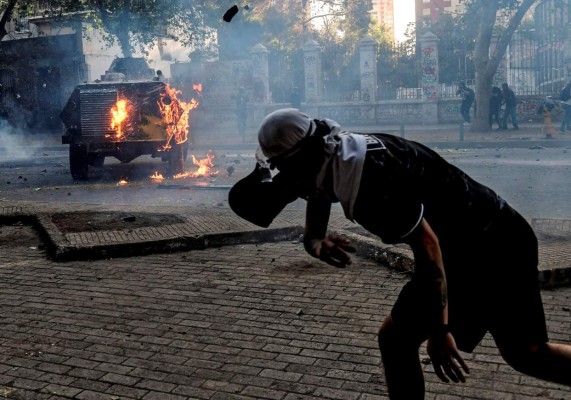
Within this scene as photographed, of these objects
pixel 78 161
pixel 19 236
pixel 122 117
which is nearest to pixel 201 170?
pixel 122 117

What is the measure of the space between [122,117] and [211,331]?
9.76 metres

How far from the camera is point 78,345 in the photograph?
→ 14.0ft

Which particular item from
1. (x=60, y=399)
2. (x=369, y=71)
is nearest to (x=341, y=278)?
(x=60, y=399)

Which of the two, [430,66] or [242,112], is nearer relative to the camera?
[242,112]

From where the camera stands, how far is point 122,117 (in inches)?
533

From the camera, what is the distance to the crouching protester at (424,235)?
2367 millimetres

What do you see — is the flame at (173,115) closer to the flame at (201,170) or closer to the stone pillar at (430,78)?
the flame at (201,170)

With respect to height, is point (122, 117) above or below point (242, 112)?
above

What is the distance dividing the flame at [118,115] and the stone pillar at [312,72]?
16171 mm

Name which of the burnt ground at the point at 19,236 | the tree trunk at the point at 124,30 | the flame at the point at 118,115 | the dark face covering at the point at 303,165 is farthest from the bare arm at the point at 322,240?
the tree trunk at the point at 124,30

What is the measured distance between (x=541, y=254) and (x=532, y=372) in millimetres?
3364

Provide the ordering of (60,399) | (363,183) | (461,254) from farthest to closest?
1. (60,399)
2. (461,254)
3. (363,183)

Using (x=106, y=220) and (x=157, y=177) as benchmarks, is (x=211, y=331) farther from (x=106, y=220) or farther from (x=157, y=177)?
(x=157, y=177)

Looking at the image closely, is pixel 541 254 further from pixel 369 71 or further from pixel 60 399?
pixel 369 71
